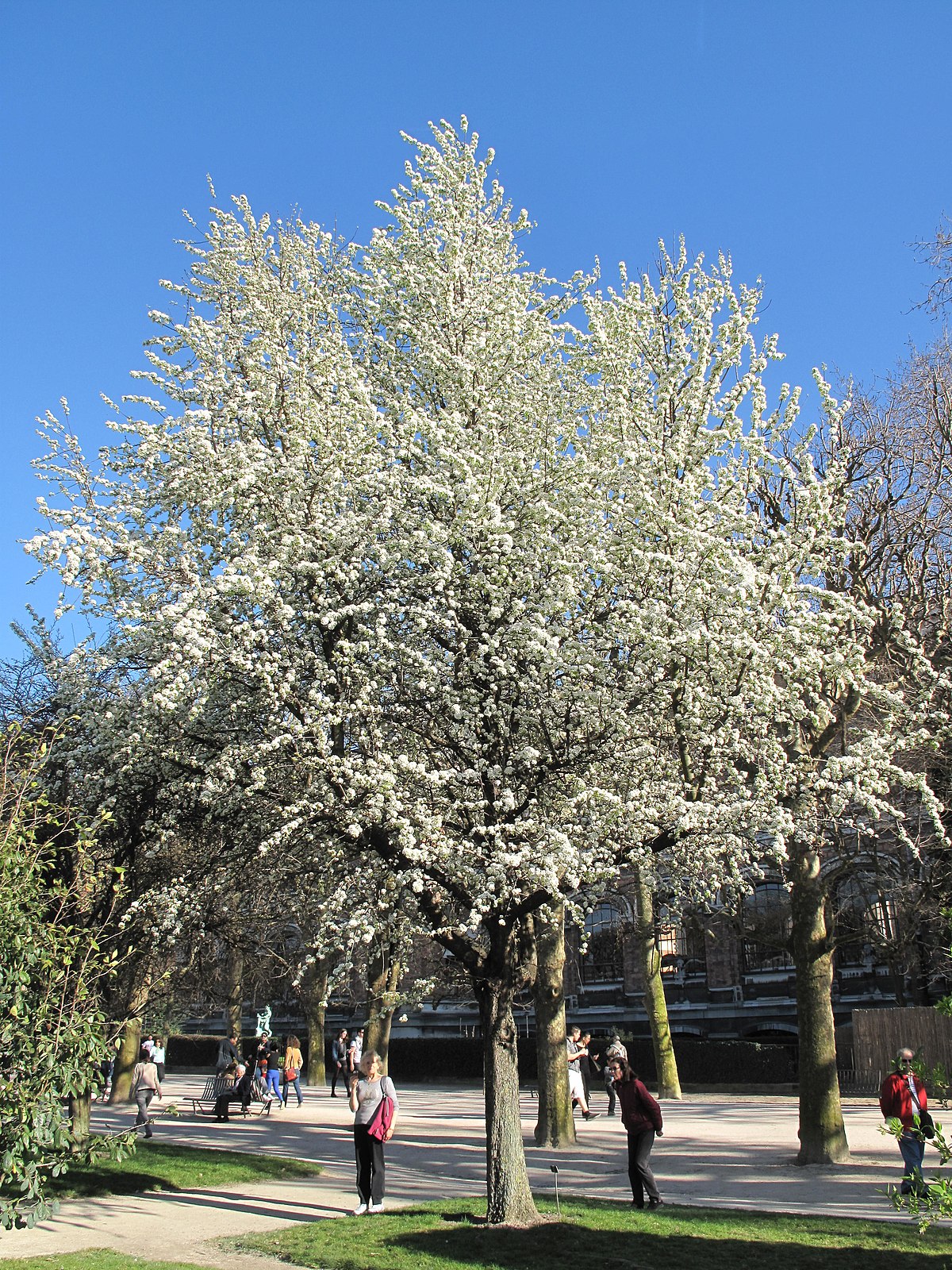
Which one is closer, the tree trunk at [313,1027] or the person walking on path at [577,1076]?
the person walking on path at [577,1076]

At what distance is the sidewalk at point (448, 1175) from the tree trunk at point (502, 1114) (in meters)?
2.28

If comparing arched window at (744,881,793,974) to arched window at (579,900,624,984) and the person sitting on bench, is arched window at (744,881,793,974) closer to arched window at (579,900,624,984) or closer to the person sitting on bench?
arched window at (579,900,624,984)

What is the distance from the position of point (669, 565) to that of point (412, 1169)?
33.4 feet

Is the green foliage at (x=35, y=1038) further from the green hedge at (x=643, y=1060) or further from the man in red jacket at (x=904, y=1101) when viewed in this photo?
the green hedge at (x=643, y=1060)

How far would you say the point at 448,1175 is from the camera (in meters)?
15.0

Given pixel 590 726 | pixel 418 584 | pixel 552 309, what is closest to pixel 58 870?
pixel 418 584

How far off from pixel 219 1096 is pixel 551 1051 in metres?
11.0

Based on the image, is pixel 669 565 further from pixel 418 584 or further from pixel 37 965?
pixel 37 965

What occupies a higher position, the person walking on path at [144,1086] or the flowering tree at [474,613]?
the flowering tree at [474,613]

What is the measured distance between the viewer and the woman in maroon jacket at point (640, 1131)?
11.6m

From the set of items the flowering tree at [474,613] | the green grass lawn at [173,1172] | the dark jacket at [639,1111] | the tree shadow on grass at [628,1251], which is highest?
the flowering tree at [474,613]

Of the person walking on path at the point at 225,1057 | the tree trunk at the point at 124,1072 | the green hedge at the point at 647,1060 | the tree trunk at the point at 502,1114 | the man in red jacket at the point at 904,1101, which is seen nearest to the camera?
the tree trunk at the point at 502,1114

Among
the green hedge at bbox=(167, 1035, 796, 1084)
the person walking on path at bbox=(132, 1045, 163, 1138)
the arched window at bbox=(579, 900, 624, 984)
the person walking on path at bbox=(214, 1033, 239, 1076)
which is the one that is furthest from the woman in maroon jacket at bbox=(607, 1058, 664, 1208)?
the arched window at bbox=(579, 900, 624, 984)

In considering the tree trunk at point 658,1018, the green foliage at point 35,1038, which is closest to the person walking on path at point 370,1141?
the green foliage at point 35,1038
